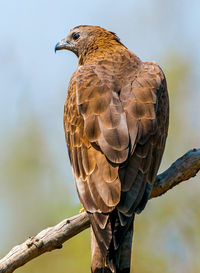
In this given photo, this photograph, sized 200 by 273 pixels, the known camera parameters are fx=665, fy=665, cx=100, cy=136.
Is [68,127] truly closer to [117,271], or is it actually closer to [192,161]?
[192,161]

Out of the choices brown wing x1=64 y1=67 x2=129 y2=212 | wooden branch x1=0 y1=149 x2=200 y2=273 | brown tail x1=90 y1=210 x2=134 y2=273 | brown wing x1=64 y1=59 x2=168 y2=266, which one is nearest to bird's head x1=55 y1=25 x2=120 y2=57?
brown wing x1=64 y1=59 x2=168 y2=266

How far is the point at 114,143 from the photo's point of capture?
630 centimetres

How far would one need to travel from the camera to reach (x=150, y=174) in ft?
21.2

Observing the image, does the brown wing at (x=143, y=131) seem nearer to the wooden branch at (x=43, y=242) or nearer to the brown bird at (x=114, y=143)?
the brown bird at (x=114, y=143)

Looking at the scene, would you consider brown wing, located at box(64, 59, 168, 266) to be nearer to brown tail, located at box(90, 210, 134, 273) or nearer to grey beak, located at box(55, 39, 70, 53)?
brown tail, located at box(90, 210, 134, 273)

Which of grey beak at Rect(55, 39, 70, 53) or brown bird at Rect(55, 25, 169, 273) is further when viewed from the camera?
grey beak at Rect(55, 39, 70, 53)

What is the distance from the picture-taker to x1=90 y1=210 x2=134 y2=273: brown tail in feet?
19.4

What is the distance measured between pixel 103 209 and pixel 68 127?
58.3 inches

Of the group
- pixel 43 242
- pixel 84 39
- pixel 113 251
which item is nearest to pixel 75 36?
pixel 84 39

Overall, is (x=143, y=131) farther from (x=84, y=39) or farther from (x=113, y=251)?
(x=84, y=39)

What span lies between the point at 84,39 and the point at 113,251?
4.21m

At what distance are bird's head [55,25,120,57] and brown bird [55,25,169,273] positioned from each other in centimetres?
113

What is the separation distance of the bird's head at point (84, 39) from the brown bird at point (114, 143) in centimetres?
113

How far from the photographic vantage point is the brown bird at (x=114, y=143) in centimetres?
597
